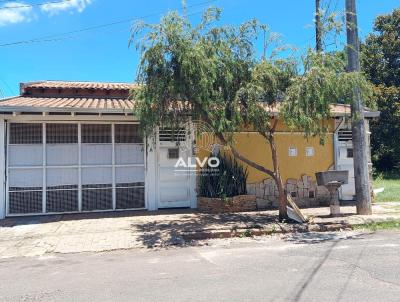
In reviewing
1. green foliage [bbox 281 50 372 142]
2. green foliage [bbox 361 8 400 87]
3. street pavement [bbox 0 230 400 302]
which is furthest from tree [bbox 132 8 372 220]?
green foliage [bbox 361 8 400 87]

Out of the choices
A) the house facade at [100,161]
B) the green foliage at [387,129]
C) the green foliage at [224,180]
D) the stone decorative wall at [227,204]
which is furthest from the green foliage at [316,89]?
the green foliage at [387,129]

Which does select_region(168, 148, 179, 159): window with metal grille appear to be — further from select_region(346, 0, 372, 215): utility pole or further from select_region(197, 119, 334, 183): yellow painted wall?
select_region(346, 0, 372, 215): utility pole

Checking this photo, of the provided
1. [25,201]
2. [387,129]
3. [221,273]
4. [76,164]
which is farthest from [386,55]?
[221,273]

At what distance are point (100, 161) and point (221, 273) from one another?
21.8 ft

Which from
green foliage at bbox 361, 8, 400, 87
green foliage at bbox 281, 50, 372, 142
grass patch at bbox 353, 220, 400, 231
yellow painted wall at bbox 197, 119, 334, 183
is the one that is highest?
green foliage at bbox 361, 8, 400, 87

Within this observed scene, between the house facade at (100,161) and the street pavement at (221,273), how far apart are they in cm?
404

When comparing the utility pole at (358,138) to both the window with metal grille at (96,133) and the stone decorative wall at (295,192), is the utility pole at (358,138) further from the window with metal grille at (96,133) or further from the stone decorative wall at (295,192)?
the window with metal grille at (96,133)

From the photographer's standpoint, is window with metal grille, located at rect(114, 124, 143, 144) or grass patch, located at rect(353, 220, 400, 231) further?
window with metal grille, located at rect(114, 124, 143, 144)

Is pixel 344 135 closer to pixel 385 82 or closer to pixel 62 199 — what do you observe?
pixel 62 199

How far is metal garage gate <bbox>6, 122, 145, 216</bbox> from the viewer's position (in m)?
11.2

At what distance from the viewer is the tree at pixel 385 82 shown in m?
27.0

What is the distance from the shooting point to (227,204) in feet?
37.6

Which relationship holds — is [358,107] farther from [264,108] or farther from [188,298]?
[188,298]

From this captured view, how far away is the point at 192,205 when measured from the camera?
40.0ft
